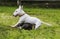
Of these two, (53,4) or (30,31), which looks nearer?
(30,31)

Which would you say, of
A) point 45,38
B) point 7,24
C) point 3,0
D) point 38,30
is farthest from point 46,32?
point 3,0

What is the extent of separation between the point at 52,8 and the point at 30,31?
6.30 metres

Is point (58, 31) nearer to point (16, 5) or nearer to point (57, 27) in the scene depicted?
point (57, 27)

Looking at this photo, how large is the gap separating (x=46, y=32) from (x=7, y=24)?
1619mm

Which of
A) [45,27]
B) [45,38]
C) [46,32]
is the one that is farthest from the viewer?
[45,27]

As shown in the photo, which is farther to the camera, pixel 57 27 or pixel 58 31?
pixel 57 27

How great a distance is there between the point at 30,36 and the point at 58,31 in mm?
1190

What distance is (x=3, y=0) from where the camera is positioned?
13828 mm

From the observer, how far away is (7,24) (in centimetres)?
804

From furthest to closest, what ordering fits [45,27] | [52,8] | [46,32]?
[52,8] → [45,27] → [46,32]

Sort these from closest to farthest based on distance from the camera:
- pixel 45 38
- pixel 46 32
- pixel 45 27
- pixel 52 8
Result: pixel 45 38 < pixel 46 32 < pixel 45 27 < pixel 52 8

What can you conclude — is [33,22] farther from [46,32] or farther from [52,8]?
[52,8]


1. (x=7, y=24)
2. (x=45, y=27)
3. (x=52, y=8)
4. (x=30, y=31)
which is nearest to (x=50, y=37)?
(x=30, y=31)

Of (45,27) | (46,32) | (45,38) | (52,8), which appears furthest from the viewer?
(52,8)
